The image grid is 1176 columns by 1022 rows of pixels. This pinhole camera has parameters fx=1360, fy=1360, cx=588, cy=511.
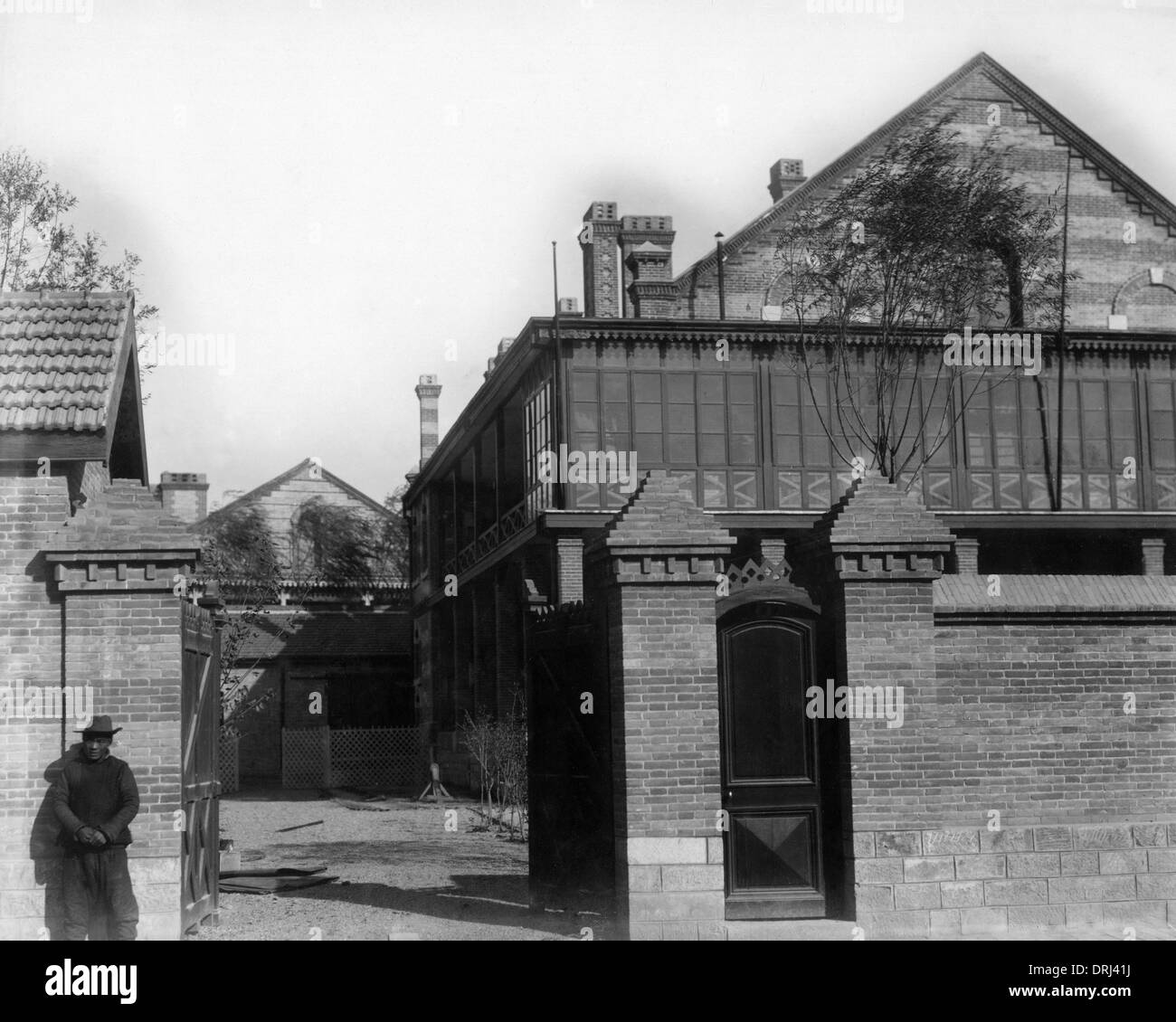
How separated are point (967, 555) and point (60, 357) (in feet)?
56.0

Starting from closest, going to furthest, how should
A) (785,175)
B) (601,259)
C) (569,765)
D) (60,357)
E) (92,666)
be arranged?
(92,666), (60,357), (569,765), (601,259), (785,175)

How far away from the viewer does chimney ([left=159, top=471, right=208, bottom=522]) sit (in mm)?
42562

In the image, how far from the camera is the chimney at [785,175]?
31719 mm

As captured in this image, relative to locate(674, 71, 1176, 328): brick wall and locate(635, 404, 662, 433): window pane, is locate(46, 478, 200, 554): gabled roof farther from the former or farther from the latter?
locate(674, 71, 1176, 328): brick wall

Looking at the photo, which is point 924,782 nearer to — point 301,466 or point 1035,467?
point 1035,467

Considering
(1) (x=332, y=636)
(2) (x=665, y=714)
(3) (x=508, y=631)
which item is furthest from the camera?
(1) (x=332, y=636)

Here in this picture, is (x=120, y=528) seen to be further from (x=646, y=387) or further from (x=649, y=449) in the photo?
(x=646, y=387)

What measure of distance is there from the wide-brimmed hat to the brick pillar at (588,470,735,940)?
3.56 m

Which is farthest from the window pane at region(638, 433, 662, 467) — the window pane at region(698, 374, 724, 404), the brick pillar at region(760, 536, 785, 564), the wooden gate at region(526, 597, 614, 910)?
the wooden gate at region(526, 597, 614, 910)

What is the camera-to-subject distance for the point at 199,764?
35.9 ft

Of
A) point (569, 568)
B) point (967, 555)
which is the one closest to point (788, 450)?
point (967, 555)

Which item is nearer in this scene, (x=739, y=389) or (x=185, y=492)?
(x=739, y=389)
